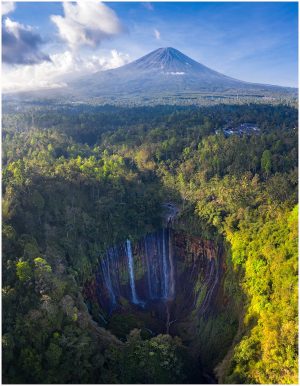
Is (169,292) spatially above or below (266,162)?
below

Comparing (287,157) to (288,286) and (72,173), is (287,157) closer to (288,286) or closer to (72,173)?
(288,286)

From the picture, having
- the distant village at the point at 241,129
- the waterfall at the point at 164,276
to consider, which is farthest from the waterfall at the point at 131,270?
the distant village at the point at 241,129

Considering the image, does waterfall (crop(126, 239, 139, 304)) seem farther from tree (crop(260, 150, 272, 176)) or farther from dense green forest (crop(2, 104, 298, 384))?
tree (crop(260, 150, 272, 176))

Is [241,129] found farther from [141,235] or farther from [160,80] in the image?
[160,80]

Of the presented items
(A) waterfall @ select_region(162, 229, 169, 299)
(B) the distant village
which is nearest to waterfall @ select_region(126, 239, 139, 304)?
(A) waterfall @ select_region(162, 229, 169, 299)

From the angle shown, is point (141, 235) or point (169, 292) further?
point (141, 235)

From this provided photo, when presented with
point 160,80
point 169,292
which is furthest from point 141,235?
point 160,80

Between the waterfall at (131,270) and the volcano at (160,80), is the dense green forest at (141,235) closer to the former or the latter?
the waterfall at (131,270)
